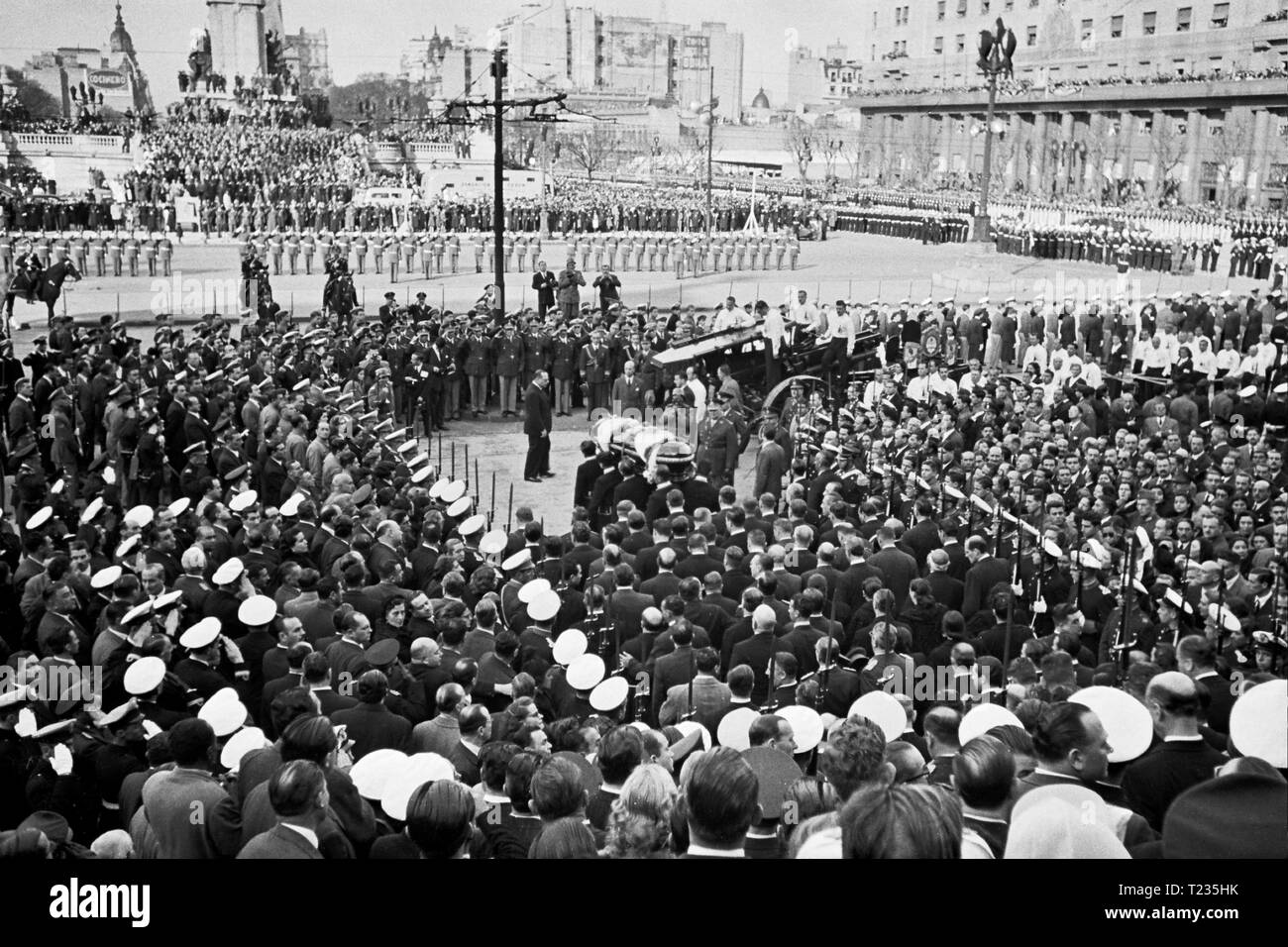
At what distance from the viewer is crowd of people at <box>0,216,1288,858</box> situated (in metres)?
3.93

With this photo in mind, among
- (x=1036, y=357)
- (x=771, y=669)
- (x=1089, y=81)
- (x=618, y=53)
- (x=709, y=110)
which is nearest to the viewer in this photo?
(x=771, y=669)

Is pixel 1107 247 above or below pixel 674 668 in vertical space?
above

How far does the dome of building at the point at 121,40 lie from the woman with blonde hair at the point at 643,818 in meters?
12.4

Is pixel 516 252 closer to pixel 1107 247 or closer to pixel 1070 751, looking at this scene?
pixel 1107 247

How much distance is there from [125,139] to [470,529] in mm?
41100

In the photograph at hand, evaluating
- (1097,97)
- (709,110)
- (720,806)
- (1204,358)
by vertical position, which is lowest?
(1204,358)

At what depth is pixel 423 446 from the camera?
15.5 meters

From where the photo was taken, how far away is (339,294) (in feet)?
69.0

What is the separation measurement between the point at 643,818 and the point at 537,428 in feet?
34.4

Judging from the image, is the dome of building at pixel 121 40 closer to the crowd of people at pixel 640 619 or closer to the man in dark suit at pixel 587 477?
the crowd of people at pixel 640 619

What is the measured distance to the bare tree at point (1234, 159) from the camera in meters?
49.8

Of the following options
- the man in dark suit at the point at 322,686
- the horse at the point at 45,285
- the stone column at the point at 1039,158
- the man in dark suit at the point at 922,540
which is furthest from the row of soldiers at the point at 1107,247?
the man in dark suit at the point at 322,686

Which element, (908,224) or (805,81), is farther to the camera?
(805,81)

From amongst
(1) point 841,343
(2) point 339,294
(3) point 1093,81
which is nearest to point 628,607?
(1) point 841,343
